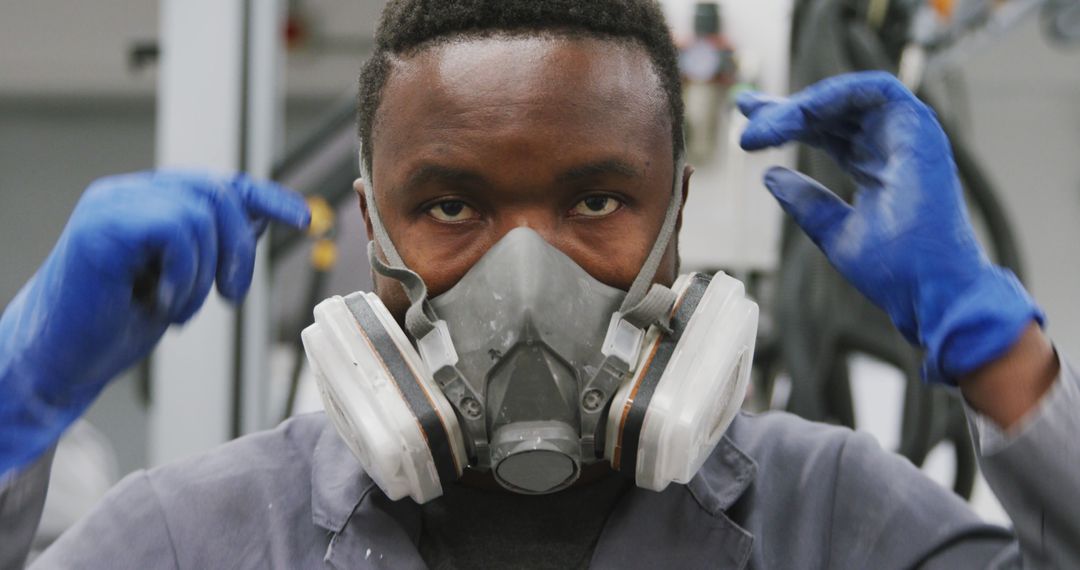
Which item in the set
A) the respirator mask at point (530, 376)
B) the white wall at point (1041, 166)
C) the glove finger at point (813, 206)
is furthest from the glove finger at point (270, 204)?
the white wall at point (1041, 166)

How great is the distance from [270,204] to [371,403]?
9.0 inches

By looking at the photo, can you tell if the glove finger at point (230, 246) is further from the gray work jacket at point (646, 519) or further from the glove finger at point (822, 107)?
the glove finger at point (822, 107)

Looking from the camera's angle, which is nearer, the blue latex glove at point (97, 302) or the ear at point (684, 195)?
the blue latex glove at point (97, 302)

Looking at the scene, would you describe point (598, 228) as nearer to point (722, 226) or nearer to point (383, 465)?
point (383, 465)

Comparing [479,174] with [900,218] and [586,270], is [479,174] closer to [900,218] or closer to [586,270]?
[586,270]

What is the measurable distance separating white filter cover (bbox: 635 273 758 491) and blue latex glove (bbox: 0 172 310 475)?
0.44m

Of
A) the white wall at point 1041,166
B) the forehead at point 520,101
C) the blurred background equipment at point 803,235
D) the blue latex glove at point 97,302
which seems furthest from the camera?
the white wall at point 1041,166

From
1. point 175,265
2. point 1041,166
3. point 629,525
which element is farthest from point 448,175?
point 1041,166

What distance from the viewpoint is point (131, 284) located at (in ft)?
2.89

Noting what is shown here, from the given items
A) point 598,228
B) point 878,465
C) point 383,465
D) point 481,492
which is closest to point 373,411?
point 383,465

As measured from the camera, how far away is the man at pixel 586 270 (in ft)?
2.84

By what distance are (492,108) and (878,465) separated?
55cm

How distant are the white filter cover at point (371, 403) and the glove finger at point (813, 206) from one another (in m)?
0.39

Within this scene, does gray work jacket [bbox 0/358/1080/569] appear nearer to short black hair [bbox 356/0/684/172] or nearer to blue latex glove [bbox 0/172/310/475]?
blue latex glove [bbox 0/172/310/475]
